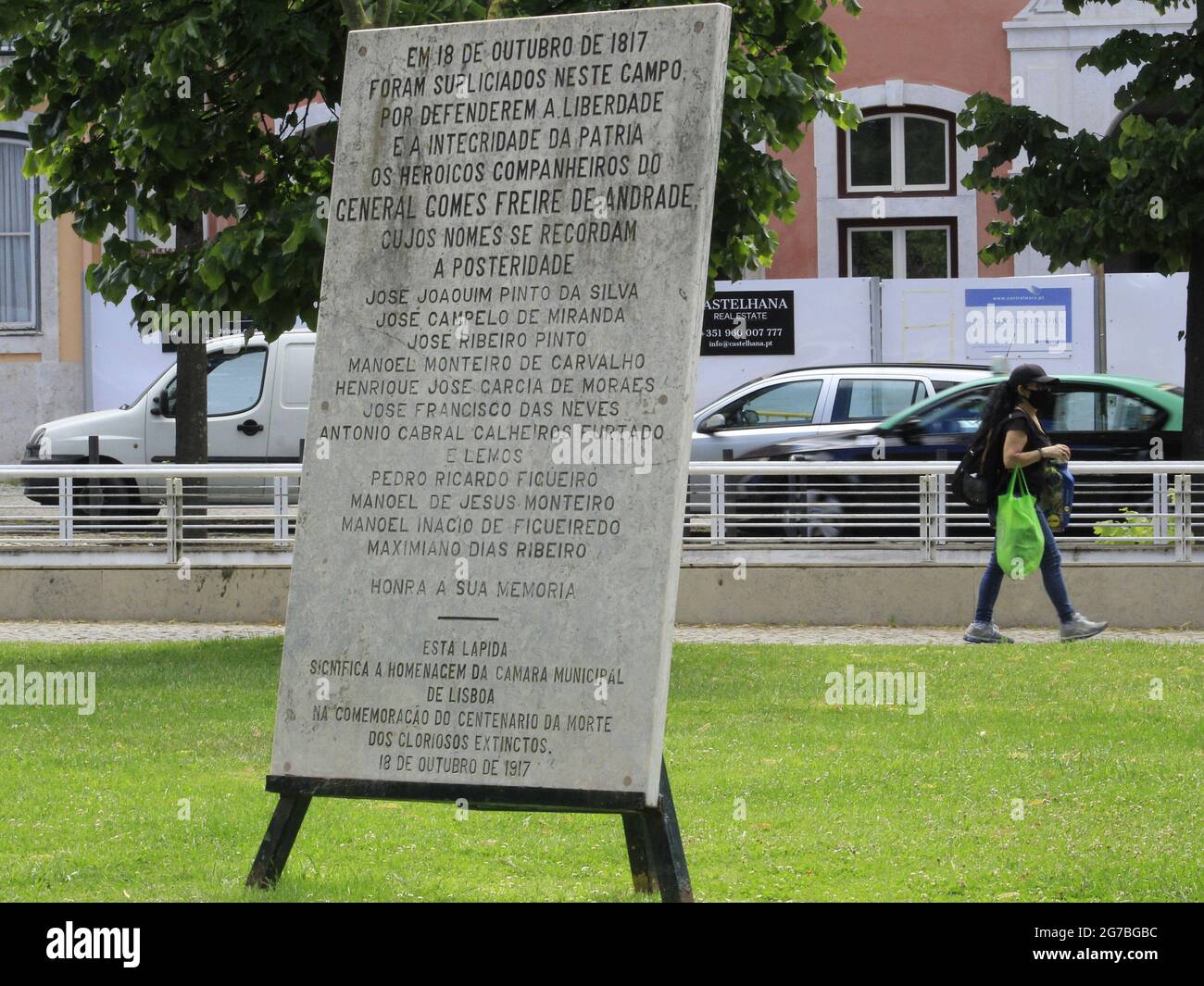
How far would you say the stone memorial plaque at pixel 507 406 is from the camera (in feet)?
17.4

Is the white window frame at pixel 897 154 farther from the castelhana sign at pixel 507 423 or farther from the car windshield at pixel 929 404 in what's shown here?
the castelhana sign at pixel 507 423

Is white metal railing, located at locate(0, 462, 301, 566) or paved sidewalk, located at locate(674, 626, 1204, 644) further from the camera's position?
white metal railing, located at locate(0, 462, 301, 566)

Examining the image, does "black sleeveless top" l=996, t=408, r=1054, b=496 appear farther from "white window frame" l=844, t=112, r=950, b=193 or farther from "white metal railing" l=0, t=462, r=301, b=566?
"white window frame" l=844, t=112, r=950, b=193

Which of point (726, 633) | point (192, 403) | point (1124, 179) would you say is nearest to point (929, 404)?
point (1124, 179)

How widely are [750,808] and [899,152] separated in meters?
22.1

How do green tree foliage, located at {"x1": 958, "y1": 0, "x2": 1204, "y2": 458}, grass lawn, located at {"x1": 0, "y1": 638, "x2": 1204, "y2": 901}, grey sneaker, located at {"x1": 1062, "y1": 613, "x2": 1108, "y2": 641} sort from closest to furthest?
1. grass lawn, located at {"x1": 0, "y1": 638, "x2": 1204, "y2": 901}
2. grey sneaker, located at {"x1": 1062, "y1": 613, "x2": 1108, "y2": 641}
3. green tree foliage, located at {"x1": 958, "y1": 0, "x2": 1204, "y2": 458}

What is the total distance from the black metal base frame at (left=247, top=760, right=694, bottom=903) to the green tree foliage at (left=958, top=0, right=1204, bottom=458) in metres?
12.2

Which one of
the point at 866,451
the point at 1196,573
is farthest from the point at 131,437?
the point at 1196,573

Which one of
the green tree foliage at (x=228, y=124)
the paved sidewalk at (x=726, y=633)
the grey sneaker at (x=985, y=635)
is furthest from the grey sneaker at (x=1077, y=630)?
the green tree foliage at (x=228, y=124)

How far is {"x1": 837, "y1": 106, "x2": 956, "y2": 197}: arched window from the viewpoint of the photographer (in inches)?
1100

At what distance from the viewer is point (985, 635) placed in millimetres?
Answer: 13102

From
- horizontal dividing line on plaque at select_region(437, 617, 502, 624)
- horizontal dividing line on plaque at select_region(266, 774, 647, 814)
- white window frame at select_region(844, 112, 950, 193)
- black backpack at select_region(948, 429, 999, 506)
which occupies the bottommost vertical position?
horizontal dividing line on plaque at select_region(266, 774, 647, 814)

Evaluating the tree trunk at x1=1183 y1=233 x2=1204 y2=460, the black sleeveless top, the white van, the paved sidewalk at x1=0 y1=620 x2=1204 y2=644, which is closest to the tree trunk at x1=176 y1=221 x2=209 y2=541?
the white van

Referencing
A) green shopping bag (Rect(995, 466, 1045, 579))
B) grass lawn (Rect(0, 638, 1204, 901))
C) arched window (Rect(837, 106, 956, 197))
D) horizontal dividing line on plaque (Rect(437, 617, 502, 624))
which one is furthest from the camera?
arched window (Rect(837, 106, 956, 197))
